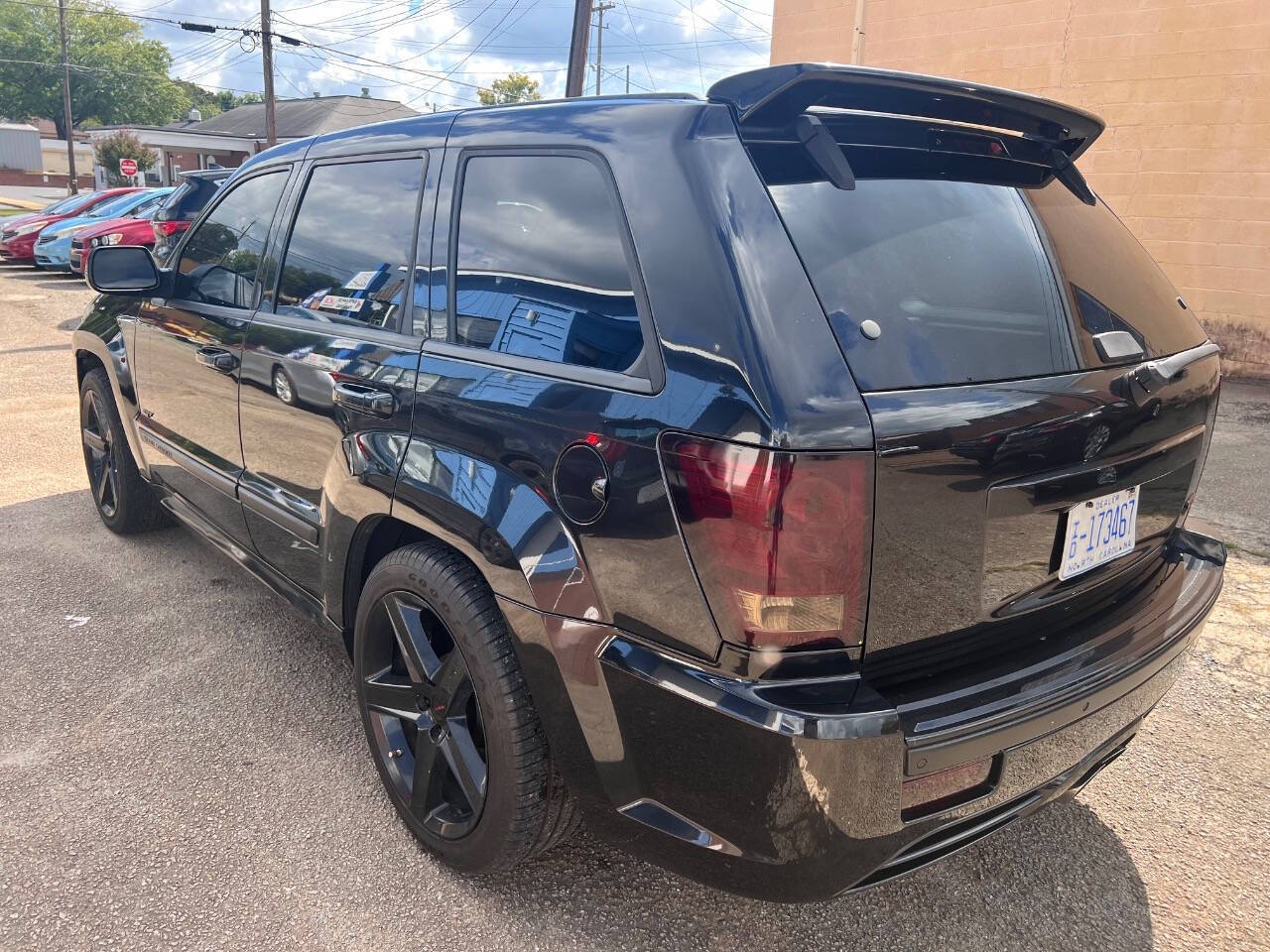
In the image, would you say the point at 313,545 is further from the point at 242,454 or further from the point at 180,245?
the point at 180,245

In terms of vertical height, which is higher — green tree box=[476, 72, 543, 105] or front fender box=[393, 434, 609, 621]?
green tree box=[476, 72, 543, 105]

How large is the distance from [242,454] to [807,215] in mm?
2127

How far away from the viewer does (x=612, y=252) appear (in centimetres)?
186

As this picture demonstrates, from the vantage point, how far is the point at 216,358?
3.16 m

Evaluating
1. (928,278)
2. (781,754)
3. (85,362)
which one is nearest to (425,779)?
(781,754)

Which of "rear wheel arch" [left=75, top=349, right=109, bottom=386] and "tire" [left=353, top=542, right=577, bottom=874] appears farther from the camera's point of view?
"rear wheel arch" [left=75, top=349, right=109, bottom=386]

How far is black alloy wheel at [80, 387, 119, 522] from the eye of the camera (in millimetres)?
4402

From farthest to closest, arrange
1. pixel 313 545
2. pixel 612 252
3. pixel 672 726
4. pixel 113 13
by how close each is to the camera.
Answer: pixel 113 13 → pixel 313 545 → pixel 612 252 → pixel 672 726

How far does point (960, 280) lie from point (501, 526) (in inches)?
42.0

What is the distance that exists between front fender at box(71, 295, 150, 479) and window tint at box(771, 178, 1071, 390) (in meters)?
3.20

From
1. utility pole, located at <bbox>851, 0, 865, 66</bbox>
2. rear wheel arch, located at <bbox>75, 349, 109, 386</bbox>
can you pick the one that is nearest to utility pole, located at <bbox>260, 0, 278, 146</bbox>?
utility pole, located at <bbox>851, 0, 865, 66</bbox>

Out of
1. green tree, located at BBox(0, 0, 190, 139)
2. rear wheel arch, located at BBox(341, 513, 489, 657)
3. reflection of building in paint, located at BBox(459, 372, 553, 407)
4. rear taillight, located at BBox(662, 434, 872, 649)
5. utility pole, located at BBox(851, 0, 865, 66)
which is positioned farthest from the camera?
green tree, located at BBox(0, 0, 190, 139)

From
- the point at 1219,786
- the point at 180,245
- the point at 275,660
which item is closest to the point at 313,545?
the point at 275,660

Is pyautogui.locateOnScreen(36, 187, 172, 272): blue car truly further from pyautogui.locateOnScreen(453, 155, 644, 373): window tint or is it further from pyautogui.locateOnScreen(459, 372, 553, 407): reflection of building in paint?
pyautogui.locateOnScreen(459, 372, 553, 407): reflection of building in paint
